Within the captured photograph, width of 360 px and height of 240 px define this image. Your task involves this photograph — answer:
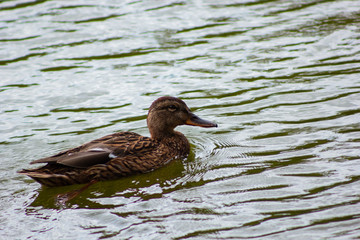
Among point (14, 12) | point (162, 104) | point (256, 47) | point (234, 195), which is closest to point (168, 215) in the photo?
point (234, 195)

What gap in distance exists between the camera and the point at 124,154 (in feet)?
24.4

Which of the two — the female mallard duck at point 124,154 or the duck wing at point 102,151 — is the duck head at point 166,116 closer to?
Answer: the female mallard duck at point 124,154

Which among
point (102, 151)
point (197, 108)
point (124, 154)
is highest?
point (102, 151)

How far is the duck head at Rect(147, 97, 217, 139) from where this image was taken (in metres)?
8.23

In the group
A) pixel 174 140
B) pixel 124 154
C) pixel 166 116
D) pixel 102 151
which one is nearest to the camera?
pixel 102 151

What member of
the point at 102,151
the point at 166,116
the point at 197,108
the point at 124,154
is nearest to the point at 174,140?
the point at 166,116

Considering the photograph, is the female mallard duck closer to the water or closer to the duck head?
the duck head

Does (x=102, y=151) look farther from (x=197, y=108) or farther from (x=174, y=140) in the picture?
(x=197, y=108)

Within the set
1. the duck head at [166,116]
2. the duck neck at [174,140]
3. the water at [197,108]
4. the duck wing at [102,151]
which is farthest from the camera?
the duck head at [166,116]

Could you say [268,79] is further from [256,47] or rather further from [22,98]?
[22,98]

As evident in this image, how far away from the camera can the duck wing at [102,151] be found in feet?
23.2

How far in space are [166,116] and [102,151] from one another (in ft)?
4.45

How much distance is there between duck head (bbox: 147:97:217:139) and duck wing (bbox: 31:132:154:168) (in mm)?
457

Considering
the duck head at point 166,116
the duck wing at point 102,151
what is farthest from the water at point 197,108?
the duck head at point 166,116
